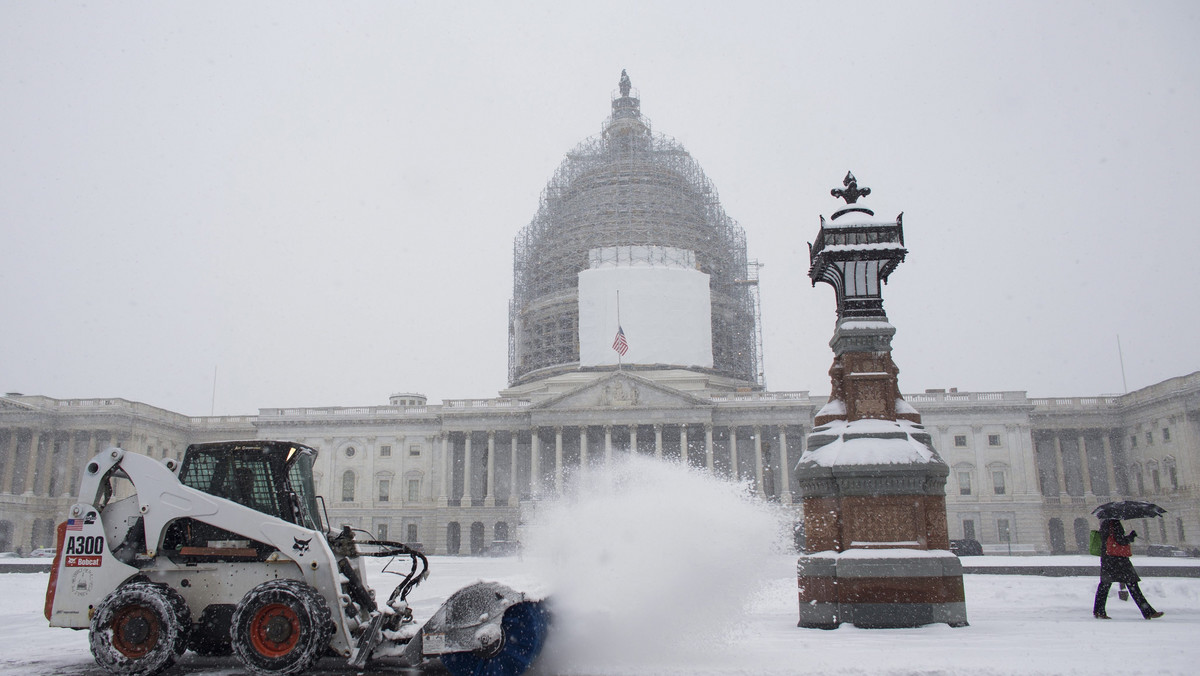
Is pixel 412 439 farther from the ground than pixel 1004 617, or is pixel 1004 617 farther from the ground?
pixel 412 439

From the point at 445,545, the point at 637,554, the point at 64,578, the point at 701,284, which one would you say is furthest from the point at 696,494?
the point at 701,284

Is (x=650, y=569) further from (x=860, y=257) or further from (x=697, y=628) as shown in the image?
(x=860, y=257)

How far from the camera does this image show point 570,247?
81.1 metres

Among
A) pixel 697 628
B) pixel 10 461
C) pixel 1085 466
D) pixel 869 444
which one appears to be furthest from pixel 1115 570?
pixel 10 461

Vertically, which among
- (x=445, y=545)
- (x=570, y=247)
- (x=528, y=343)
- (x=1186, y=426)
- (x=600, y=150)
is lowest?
(x=445, y=545)

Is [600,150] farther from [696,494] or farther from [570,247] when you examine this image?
[696,494]

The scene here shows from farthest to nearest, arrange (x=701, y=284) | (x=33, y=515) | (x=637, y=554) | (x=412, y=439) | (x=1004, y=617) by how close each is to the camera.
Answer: (x=701, y=284) < (x=412, y=439) < (x=33, y=515) < (x=1004, y=617) < (x=637, y=554)

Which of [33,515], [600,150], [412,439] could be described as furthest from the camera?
[600,150]

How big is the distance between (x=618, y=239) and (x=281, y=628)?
7211 centimetres

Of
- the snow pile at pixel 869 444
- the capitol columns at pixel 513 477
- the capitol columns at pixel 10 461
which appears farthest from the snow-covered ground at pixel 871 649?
the capitol columns at pixel 10 461

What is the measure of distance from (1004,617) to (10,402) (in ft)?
247

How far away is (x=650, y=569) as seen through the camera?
10875mm

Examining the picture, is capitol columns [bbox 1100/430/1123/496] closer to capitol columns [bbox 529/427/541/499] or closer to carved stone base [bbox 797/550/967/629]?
capitol columns [bbox 529/427/541/499]

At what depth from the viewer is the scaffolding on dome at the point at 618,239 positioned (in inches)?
3177
